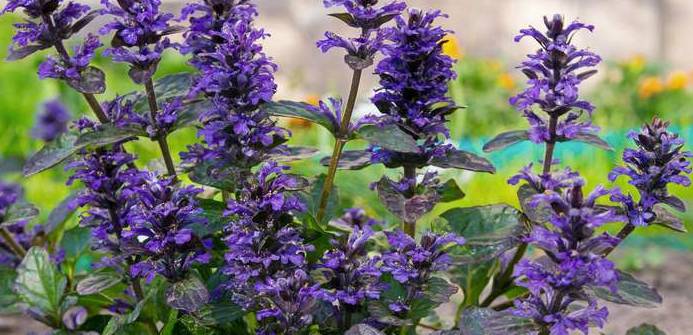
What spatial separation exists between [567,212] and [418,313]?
379mm

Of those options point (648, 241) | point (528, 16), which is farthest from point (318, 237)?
point (528, 16)

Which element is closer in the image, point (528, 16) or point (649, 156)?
point (649, 156)

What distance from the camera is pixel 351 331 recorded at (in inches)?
53.7

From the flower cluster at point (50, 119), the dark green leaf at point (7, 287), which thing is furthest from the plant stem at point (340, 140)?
the flower cluster at point (50, 119)

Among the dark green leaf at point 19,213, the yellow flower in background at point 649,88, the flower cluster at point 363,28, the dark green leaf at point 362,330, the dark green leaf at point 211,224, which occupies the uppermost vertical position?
the yellow flower in background at point 649,88

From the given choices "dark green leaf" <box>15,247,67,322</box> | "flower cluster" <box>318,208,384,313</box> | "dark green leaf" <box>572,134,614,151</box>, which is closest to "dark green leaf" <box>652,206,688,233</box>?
"dark green leaf" <box>572,134,614,151</box>

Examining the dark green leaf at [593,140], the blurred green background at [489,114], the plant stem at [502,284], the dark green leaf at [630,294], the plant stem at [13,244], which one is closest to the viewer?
the dark green leaf at [630,294]

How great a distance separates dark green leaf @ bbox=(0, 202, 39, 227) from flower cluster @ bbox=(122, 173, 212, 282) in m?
0.43

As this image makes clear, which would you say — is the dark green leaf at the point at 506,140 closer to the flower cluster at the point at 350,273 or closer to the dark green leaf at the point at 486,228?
the dark green leaf at the point at 486,228

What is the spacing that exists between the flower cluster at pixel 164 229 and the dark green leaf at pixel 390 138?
0.28 metres

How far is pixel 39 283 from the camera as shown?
1.77 meters

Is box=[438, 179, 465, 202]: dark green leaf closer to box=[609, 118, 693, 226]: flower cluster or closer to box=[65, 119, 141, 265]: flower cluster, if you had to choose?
box=[609, 118, 693, 226]: flower cluster

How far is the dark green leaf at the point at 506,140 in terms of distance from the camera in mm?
1589

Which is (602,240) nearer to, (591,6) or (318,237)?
(318,237)
